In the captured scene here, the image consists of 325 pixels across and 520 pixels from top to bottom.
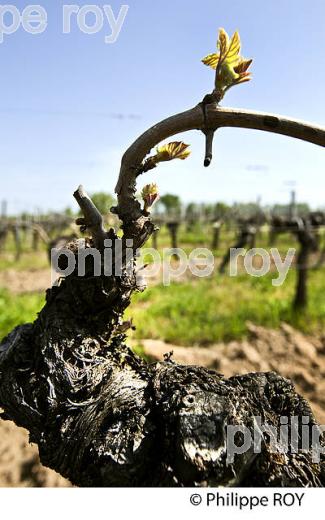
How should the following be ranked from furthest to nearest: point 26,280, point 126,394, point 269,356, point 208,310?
point 26,280 < point 208,310 < point 269,356 < point 126,394

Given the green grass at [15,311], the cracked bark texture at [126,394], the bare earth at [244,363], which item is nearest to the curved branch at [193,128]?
the cracked bark texture at [126,394]

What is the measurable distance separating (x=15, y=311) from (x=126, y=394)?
7711mm

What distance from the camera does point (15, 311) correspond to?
29.7 feet

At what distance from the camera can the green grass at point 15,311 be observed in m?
7.67

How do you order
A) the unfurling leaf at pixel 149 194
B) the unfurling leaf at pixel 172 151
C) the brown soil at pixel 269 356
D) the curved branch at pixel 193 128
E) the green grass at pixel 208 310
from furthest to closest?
the green grass at pixel 208 310 → the brown soil at pixel 269 356 → the unfurling leaf at pixel 149 194 → the unfurling leaf at pixel 172 151 → the curved branch at pixel 193 128

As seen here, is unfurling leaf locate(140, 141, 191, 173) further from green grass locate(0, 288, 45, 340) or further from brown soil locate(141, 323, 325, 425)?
green grass locate(0, 288, 45, 340)

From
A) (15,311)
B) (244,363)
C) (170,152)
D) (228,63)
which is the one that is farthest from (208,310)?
(228,63)

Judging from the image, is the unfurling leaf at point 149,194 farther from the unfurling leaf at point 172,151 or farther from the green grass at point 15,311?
the green grass at point 15,311

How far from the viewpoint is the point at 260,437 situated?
5.45 ft

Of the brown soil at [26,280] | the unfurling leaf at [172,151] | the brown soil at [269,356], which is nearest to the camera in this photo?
the unfurling leaf at [172,151]

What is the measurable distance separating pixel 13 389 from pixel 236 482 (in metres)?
1.01

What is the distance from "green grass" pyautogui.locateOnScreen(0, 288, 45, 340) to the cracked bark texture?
4876mm

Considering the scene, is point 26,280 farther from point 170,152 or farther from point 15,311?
point 170,152

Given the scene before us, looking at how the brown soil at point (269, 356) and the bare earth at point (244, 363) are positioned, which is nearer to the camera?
the bare earth at point (244, 363)
